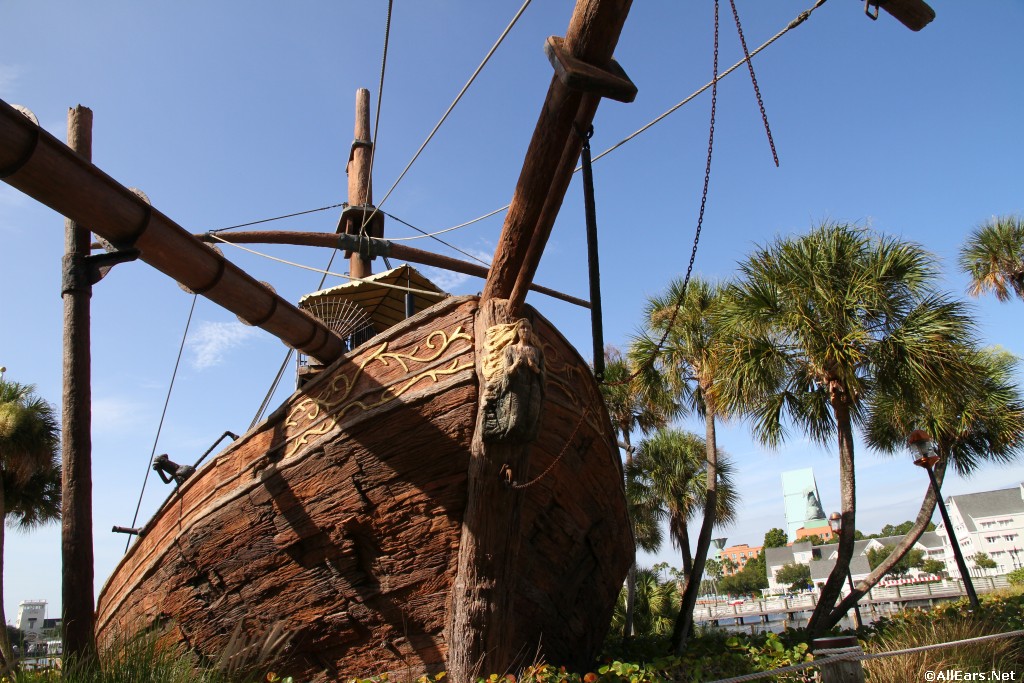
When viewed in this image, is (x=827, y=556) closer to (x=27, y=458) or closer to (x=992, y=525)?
(x=992, y=525)

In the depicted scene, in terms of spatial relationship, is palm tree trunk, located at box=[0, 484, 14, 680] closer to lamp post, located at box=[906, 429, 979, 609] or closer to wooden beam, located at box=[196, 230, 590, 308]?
wooden beam, located at box=[196, 230, 590, 308]

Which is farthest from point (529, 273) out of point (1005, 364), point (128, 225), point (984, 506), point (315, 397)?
point (984, 506)

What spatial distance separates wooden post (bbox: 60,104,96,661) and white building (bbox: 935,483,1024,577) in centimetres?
7009

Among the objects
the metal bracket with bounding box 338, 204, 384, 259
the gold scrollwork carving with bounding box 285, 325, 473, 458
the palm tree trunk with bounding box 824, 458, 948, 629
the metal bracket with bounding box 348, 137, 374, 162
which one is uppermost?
the metal bracket with bounding box 348, 137, 374, 162

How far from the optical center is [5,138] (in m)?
3.82

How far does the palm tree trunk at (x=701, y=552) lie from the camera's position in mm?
11172

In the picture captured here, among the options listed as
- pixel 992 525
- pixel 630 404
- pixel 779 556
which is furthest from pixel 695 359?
pixel 779 556

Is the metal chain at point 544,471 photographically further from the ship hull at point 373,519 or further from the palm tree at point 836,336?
the palm tree at point 836,336

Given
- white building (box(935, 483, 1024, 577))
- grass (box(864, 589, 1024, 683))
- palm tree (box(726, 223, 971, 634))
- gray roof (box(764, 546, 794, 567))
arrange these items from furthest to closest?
1. gray roof (box(764, 546, 794, 567))
2. white building (box(935, 483, 1024, 577))
3. palm tree (box(726, 223, 971, 634))
4. grass (box(864, 589, 1024, 683))

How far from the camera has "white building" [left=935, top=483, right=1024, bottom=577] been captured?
2438 inches

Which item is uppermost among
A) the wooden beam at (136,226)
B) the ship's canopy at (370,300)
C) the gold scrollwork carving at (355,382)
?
the ship's canopy at (370,300)

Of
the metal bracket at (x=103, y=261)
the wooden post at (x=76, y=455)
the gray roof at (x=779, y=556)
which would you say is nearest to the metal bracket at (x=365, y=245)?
the wooden post at (x=76, y=455)

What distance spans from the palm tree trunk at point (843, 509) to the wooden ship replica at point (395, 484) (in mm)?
5839

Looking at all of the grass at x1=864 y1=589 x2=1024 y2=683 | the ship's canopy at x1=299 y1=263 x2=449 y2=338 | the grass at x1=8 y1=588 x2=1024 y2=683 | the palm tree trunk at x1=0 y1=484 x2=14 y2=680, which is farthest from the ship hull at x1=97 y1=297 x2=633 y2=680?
the grass at x1=864 y1=589 x2=1024 y2=683
